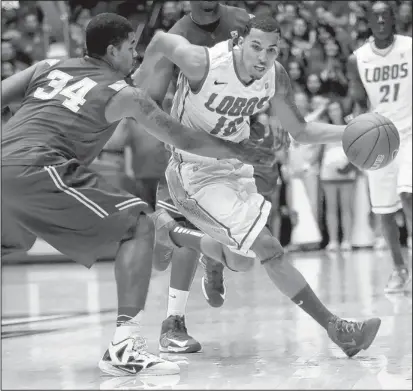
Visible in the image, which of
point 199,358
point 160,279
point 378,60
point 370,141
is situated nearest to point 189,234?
point 199,358

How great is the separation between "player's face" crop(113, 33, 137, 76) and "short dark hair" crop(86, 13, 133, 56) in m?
0.02

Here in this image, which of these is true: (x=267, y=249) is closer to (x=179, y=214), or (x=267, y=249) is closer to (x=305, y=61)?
(x=179, y=214)

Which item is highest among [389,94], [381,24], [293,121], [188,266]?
[381,24]

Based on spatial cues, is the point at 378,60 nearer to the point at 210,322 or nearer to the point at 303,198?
the point at 210,322

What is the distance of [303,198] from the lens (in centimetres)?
1141

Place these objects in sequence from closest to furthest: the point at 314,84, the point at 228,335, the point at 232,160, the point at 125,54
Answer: the point at 125,54 < the point at 232,160 < the point at 228,335 < the point at 314,84

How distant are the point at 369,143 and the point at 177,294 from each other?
141 centimetres

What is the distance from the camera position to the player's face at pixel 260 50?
4566 mm

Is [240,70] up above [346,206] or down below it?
above

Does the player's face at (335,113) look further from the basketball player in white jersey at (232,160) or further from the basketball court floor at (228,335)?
the basketball player in white jersey at (232,160)

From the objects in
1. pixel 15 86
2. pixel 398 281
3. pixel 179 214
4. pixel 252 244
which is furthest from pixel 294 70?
pixel 15 86

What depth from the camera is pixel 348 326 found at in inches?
179

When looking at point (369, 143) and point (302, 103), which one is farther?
point (302, 103)

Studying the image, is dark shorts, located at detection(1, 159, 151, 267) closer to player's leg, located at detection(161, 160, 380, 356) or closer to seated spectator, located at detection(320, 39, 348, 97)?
player's leg, located at detection(161, 160, 380, 356)
